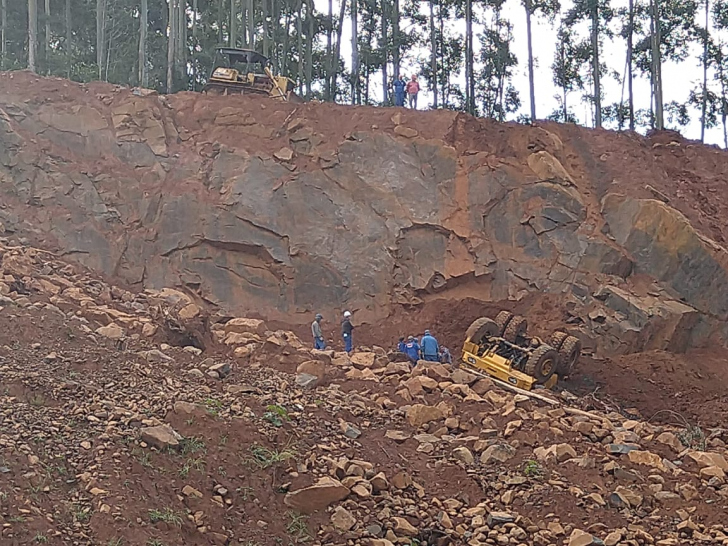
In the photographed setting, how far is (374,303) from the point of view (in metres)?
15.2

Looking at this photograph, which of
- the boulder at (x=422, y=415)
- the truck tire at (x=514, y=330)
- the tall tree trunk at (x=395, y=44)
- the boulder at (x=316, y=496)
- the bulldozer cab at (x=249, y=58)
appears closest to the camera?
the boulder at (x=316, y=496)

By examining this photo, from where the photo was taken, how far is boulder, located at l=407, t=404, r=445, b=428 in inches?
357

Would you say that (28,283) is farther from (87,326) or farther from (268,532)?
(268,532)

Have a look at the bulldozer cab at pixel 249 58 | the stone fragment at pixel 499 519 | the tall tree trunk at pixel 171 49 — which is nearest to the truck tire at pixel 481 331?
the stone fragment at pixel 499 519

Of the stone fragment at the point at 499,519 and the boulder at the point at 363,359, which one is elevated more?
the boulder at the point at 363,359

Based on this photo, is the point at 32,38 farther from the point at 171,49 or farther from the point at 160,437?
the point at 160,437

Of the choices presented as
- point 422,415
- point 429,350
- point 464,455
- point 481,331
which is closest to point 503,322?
point 481,331

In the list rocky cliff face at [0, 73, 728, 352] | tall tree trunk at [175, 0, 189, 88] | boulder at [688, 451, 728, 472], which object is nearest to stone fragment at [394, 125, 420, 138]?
rocky cliff face at [0, 73, 728, 352]

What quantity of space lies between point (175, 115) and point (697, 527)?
13297mm

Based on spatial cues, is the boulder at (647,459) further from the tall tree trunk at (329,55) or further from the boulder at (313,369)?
the tall tree trunk at (329,55)

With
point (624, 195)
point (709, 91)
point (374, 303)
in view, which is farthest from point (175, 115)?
point (709, 91)

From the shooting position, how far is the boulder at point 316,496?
21.8ft

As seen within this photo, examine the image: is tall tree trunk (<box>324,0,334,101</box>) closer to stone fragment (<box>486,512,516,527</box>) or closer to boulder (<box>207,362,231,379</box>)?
boulder (<box>207,362,231,379</box>)

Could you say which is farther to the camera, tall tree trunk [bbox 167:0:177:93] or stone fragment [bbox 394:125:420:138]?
tall tree trunk [bbox 167:0:177:93]
